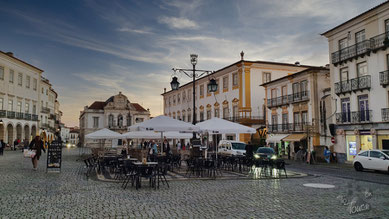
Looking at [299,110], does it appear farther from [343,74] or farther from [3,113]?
[3,113]

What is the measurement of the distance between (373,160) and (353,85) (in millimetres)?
9117

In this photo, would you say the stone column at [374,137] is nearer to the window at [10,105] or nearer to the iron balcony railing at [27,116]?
the window at [10,105]

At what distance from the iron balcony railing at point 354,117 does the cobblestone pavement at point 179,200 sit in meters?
14.2

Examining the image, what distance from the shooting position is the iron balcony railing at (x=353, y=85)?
2447 cm

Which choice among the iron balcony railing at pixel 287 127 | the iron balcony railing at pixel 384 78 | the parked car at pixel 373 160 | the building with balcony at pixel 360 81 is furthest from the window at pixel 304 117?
the parked car at pixel 373 160

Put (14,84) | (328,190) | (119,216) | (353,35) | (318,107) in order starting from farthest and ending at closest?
(14,84) → (318,107) → (353,35) → (328,190) → (119,216)

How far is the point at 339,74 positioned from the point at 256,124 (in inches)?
609

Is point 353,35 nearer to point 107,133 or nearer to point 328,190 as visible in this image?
point 328,190

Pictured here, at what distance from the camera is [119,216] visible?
6.98 m

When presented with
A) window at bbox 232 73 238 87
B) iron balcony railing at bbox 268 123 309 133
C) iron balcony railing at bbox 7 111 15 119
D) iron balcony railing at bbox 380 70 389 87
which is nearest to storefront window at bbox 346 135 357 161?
iron balcony railing at bbox 268 123 309 133

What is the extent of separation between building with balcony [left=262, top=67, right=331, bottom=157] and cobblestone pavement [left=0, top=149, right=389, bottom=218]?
19606 millimetres

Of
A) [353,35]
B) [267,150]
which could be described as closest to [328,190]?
[267,150]

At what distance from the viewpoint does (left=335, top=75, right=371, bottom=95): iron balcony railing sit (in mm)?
24469

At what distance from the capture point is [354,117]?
25.9 metres
